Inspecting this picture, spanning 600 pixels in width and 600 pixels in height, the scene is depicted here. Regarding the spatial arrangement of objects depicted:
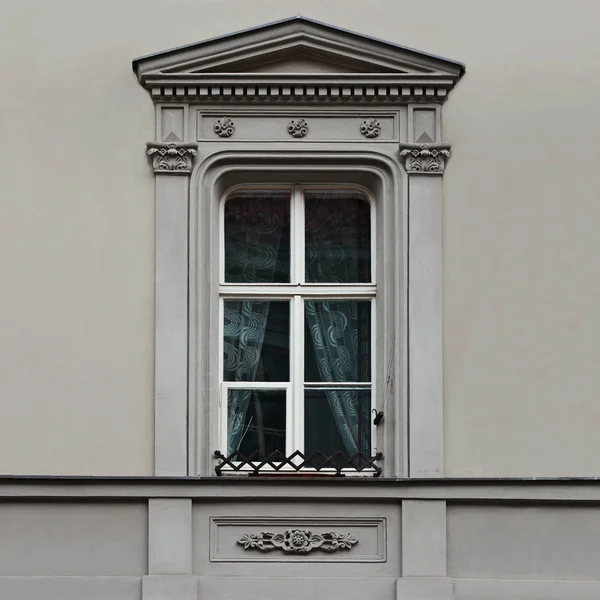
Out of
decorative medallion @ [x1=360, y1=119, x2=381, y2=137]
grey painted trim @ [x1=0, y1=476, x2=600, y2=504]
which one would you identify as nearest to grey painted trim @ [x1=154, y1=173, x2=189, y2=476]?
grey painted trim @ [x1=0, y1=476, x2=600, y2=504]

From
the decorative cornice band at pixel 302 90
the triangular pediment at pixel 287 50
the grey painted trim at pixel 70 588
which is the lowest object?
the grey painted trim at pixel 70 588

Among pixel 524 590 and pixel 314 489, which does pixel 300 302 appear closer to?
pixel 314 489

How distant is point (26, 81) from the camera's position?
11875mm

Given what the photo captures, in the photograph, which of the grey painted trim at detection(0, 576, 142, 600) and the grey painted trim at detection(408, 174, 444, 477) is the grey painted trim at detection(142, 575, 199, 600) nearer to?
the grey painted trim at detection(0, 576, 142, 600)

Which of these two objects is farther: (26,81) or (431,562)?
(26,81)

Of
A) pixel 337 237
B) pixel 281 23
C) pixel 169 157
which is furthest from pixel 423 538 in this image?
pixel 281 23

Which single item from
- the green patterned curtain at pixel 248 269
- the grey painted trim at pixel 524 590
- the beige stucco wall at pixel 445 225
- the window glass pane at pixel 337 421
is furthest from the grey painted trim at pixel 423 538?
the green patterned curtain at pixel 248 269

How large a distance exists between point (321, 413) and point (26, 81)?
3299mm

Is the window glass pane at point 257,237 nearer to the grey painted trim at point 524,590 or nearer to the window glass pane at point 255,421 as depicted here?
the window glass pane at point 255,421

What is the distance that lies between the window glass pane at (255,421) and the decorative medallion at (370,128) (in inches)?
79.1

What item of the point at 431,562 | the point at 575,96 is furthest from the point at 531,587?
the point at 575,96

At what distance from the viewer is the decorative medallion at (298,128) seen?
11805 millimetres

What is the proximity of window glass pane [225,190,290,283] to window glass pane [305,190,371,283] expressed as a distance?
0.60 feet

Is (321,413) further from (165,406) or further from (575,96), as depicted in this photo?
(575,96)
